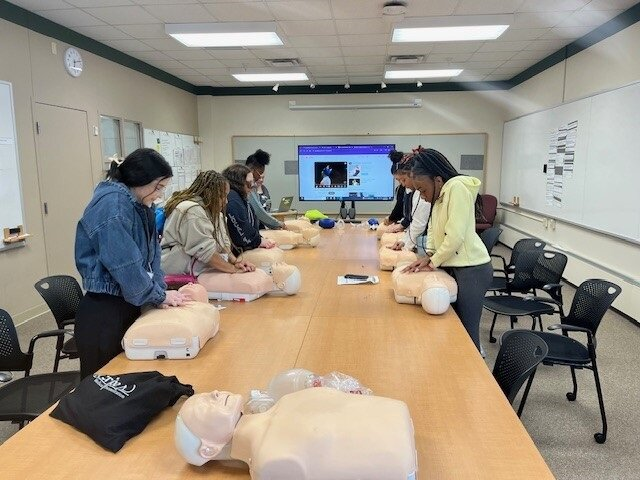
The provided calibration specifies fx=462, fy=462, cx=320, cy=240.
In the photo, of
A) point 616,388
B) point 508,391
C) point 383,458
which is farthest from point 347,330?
point 616,388

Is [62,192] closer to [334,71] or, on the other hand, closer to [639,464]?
[334,71]

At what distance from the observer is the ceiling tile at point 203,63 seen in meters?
6.28

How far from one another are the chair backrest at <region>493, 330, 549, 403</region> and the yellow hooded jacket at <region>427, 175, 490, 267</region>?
68cm

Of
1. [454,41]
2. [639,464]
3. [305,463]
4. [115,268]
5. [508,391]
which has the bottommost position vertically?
[639,464]

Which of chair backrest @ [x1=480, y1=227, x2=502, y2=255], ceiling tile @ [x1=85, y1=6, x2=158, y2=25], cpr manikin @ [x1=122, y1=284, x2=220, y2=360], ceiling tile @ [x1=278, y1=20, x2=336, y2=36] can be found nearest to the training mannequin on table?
cpr manikin @ [x1=122, y1=284, x2=220, y2=360]

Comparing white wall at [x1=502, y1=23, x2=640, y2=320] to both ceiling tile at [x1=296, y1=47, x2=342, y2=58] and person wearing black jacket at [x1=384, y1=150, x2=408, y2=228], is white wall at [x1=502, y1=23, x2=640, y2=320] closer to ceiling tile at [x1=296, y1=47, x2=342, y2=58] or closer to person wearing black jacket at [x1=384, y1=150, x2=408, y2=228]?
person wearing black jacket at [x1=384, y1=150, x2=408, y2=228]

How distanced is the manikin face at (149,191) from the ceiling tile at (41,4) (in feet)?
10.5

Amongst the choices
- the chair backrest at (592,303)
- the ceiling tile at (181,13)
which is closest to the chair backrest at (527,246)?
the chair backrest at (592,303)

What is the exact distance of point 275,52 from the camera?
5.82m

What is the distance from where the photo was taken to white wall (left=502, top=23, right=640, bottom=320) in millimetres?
4234

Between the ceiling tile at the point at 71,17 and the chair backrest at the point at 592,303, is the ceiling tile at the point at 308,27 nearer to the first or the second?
the ceiling tile at the point at 71,17

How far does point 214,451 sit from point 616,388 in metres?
2.94

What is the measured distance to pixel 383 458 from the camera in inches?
39.9

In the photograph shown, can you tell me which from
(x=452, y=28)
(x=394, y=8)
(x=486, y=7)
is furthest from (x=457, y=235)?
(x=452, y=28)
